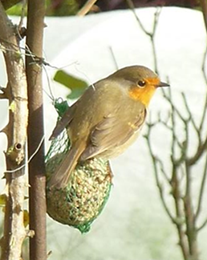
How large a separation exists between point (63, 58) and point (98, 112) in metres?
0.95

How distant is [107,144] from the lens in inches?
91.0

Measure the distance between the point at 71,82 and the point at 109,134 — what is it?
174 millimetres

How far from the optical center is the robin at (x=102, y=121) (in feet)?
7.25

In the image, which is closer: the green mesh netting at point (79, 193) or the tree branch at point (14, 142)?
the tree branch at point (14, 142)

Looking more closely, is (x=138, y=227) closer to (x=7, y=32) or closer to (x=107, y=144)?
(x=107, y=144)

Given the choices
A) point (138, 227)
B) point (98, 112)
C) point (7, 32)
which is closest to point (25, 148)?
point (7, 32)

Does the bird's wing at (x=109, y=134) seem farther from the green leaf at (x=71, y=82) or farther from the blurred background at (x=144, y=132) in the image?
the blurred background at (x=144, y=132)

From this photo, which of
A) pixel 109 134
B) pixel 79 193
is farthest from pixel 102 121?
pixel 79 193

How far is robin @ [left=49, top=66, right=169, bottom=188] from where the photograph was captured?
87.0 inches

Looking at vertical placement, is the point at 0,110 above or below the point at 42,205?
above

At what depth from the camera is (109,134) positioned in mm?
2312

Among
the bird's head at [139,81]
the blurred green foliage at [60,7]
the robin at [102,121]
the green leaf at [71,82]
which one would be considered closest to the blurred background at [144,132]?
the bird's head at [139,81]

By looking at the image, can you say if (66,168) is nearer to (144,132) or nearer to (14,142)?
(14,142)

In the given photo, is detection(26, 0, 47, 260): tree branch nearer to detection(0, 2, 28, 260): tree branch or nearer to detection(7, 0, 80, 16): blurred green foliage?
detection(0, 2, 28, 260): tree branch
